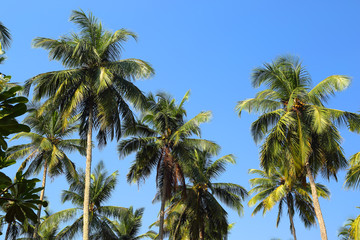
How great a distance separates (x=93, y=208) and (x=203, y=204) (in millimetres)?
6932

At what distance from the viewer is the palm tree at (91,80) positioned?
56.5 ft

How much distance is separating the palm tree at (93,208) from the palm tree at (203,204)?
133 inches

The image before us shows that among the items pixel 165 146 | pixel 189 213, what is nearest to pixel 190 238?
pixel 189 213

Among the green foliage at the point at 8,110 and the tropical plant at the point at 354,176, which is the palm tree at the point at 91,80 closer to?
the tropical plant at the point at 354,176

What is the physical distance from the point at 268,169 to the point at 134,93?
6.50 metres

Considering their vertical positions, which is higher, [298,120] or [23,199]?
[298,120]

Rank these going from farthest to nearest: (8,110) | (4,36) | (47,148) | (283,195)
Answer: (283,195) < (47,148) < (4,36) < (8,110)

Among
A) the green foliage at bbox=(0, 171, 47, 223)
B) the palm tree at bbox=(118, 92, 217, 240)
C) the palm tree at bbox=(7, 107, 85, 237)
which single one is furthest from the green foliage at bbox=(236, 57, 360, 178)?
the green foliage at bbox=(0, 171, 47, 223)

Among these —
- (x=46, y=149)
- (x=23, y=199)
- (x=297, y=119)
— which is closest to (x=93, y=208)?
(x=46, y=149)

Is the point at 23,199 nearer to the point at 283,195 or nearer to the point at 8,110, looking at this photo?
the point at 8,110

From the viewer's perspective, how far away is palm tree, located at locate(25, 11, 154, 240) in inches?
679

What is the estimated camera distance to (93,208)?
27.3 m

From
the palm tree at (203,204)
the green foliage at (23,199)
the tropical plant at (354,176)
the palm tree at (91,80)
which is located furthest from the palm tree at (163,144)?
the green foliage at (23,199)

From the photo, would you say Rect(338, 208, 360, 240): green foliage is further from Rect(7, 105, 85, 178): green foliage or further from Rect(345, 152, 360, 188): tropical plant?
Rect(7, 105, 85, 178): green foliage
